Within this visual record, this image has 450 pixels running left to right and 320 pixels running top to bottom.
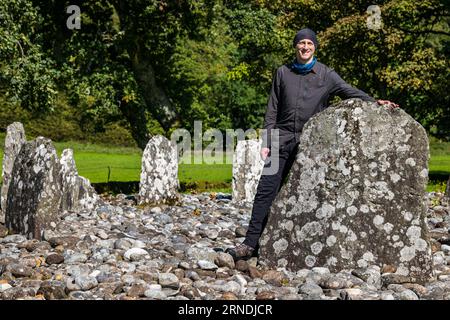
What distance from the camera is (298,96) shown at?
812 centimetres

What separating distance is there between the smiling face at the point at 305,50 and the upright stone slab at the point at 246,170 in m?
7.34

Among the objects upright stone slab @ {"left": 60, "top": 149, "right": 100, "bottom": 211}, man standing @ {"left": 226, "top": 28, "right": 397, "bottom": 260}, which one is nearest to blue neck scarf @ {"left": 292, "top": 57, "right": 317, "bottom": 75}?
man standing @ {"left": 226, "top": 28, "right": 397, "bottom": 260}

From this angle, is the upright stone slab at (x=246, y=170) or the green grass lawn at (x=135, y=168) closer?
the upright stone slab at (x=246, y=170)

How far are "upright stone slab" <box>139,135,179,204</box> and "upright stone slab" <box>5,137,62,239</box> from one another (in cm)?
358

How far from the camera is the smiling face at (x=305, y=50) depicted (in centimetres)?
807

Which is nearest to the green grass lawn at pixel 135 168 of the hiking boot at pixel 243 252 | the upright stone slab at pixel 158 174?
the upright stone slab at pixel 158 174

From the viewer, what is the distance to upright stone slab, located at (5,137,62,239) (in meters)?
10.7

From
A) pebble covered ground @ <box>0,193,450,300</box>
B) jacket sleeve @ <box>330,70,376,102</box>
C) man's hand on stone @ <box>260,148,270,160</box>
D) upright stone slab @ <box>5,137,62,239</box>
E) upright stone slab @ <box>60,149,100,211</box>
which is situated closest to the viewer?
pebble covered ground @ <box>0,193,450,300</box>

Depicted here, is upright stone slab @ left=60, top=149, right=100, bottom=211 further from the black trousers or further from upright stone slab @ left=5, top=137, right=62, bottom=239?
the black trousers

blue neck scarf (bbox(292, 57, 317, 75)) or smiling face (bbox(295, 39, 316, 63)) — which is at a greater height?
smiling face (bbox(295, 39, 316, 63))

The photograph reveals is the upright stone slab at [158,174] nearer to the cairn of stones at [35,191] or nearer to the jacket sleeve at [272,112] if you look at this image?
the cairn of stones at [35,191]

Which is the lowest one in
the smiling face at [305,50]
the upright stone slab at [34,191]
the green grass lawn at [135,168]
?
the green grass lawn at [135,168]

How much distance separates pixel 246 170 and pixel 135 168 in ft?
68.6

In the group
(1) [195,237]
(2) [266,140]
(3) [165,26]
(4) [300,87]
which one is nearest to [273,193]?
(2) [266,140]
